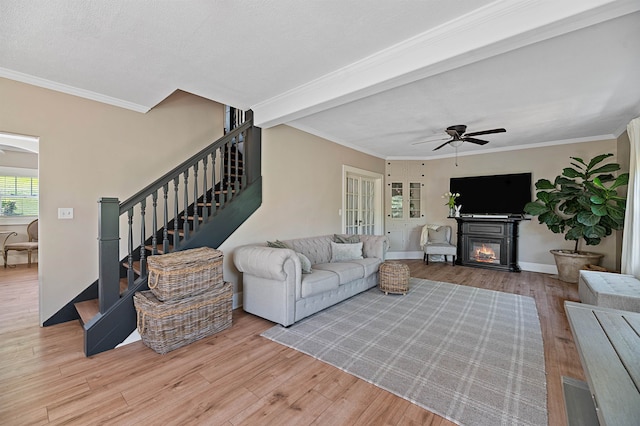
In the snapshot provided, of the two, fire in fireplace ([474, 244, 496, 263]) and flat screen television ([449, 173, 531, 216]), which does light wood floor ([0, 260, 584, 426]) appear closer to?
fire in fireplace ([474, 244, 496, 263])

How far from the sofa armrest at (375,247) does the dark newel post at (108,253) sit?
11.2 ft

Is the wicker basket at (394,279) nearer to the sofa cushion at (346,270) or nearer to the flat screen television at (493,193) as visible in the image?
the sofa cushion at (346,270)

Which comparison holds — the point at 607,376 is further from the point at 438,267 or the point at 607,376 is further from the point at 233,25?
the point at 438,267

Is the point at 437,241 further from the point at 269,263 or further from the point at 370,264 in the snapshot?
the point at 269,263

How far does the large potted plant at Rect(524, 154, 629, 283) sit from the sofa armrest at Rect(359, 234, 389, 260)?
9.75 feet

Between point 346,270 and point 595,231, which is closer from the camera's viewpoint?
point 346,270

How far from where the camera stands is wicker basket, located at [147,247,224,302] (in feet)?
8.11

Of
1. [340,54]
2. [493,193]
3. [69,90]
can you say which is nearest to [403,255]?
[493,193]

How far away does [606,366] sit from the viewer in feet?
3.09

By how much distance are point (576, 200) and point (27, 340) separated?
7610mm

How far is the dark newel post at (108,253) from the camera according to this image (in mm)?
2416

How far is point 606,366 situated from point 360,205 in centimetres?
541

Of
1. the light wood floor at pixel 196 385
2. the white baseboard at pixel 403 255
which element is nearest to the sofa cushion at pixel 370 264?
the light wood floor at pixel 196 385

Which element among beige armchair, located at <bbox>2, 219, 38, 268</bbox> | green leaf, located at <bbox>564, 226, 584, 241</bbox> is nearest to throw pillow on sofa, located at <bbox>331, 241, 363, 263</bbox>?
green leaf, located at <bbox>564, 226, 584, 241</bbox>
